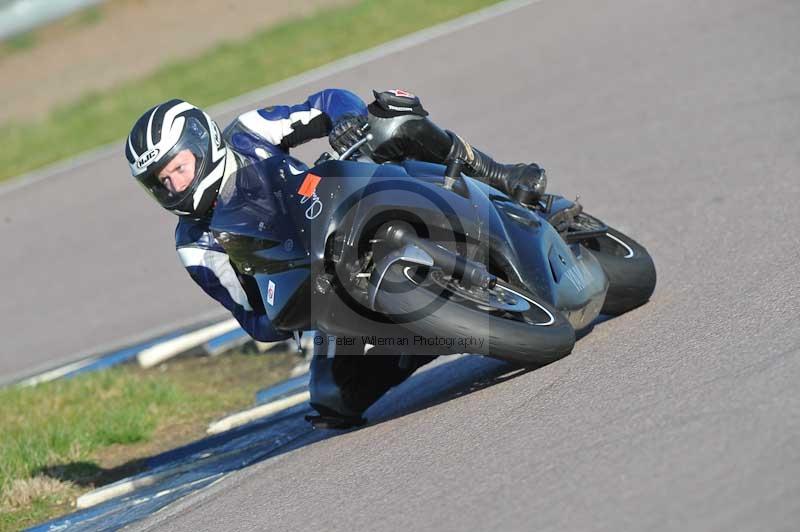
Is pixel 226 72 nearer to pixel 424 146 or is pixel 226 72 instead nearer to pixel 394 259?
pixel 424 146

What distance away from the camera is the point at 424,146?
5.52m

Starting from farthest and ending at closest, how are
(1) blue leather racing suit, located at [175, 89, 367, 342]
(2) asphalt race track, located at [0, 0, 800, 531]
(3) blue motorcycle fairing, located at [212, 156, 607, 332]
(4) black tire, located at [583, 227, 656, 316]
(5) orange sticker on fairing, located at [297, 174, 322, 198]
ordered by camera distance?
(4) black tire, located at [583, 227, 656, 316] → (1) blue leather racing suit, located at [175, 89, 367, 342] → (5) orange sticker on fairing, located at [297, 174, 322, 198] → (3) blue motorcycle fairing, located at [212, 156, 607, 332] → (2) asphalt race track, located at [0, 0, 800, 531]

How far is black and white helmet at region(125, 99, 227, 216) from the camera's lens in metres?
Answer: 5.05

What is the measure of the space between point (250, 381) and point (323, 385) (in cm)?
248

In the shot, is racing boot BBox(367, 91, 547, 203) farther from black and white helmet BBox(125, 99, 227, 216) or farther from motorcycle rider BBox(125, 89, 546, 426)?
black and white helmet BBox(125, 99, 227, 216)

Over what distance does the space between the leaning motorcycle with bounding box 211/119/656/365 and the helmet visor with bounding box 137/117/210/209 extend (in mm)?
204

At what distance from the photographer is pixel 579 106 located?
34.9 ft

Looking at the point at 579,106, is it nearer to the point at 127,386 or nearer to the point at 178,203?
the point at 127,386

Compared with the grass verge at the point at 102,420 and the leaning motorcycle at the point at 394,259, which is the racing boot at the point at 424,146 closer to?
the leaning motorcycle at the point at 394,259

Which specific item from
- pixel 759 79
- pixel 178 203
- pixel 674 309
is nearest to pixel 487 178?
pixel 674 309

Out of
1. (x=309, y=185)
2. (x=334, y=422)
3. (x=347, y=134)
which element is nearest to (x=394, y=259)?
(x=309, y=185)

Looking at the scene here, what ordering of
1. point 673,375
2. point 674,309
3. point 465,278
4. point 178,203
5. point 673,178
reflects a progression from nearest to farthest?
point 673,375, point 465,278, point 178,203, point 674,309, point 673,178

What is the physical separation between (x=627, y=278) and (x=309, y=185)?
6.02ft

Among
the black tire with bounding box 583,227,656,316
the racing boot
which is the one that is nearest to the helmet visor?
the racing boot
